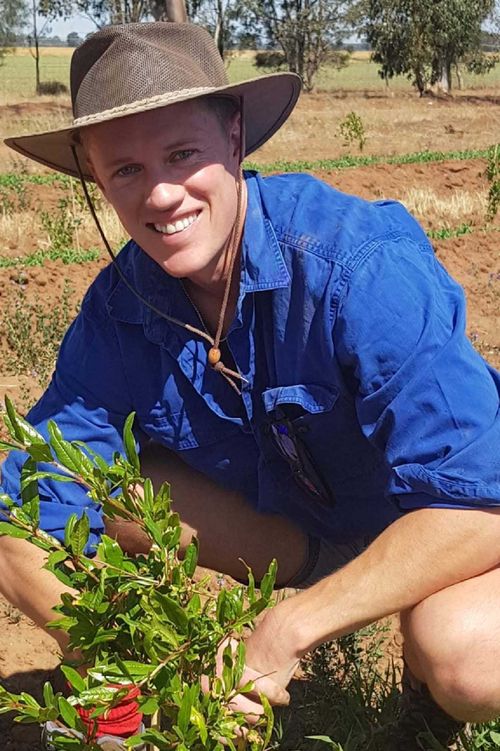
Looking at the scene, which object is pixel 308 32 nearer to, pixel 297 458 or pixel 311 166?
pixel 311 166

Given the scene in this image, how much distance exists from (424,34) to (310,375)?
40613 mm

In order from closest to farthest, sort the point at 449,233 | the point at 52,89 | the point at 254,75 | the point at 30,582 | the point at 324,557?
the point at 30,582
the point at 324,557
the point at 449,233
the point at 52,89
the point at 254,75

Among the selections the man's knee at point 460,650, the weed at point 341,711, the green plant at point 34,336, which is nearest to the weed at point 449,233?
the green plant at point 34,336

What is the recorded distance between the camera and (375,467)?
2367 mm

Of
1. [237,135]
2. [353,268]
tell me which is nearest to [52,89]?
[237,135]

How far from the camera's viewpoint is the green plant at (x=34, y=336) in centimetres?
587

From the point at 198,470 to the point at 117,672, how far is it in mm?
1242

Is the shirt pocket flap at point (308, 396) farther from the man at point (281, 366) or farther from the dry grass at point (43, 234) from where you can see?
the dry grass at point (43, 234)

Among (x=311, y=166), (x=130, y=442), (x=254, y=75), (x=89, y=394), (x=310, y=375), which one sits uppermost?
(x=130, y=442)

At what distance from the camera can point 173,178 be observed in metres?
2.02

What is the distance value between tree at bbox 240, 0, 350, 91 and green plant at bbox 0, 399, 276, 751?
153ft

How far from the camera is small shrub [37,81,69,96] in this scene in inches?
1603

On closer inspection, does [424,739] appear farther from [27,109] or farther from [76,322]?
[27,109]

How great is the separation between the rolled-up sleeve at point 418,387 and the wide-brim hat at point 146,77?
50cm
